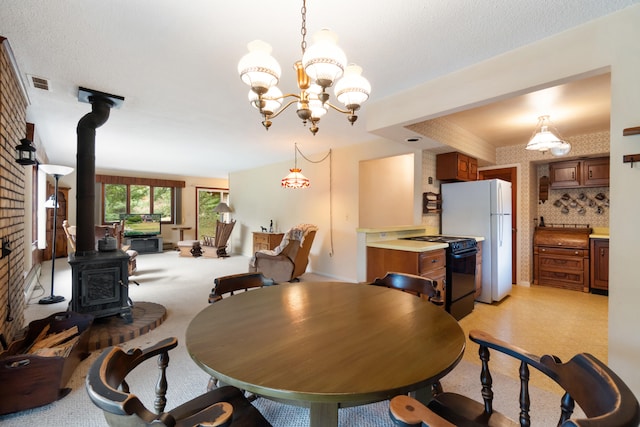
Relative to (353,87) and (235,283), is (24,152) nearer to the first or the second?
(235,283)

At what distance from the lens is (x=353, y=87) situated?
1.59 m

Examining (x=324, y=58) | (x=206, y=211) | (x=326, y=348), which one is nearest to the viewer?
(x=326, y=348)

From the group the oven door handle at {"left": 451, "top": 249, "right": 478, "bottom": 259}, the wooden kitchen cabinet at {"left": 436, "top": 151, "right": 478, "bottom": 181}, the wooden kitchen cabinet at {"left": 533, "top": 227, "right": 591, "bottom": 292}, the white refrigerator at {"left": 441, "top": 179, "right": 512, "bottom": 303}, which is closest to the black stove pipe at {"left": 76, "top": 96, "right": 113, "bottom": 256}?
the oven door handle at {"left": 451, "top": 249, "right": 478, "bottom": 259}

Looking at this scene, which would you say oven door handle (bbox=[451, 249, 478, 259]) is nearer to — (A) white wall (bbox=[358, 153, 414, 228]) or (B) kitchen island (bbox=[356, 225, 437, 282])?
(B) kitchen island (bbox=[356, 225, 437, 282])

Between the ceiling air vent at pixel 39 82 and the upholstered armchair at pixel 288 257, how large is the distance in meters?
3.23

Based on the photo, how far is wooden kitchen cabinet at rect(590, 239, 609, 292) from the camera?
417cm

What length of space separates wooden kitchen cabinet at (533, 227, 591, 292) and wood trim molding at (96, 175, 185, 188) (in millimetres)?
9660

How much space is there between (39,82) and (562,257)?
7.05 meters

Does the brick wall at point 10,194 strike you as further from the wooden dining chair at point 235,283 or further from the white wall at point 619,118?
the white wall at point 619,118

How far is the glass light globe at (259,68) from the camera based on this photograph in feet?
4.66

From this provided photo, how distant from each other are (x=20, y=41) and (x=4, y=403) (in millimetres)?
2338

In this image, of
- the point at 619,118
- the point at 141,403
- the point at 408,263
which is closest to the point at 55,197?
the point at 141,403

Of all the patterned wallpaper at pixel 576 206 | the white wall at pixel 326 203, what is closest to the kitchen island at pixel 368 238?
the white wall at pixel 326 203

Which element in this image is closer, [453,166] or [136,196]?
[453,166]
